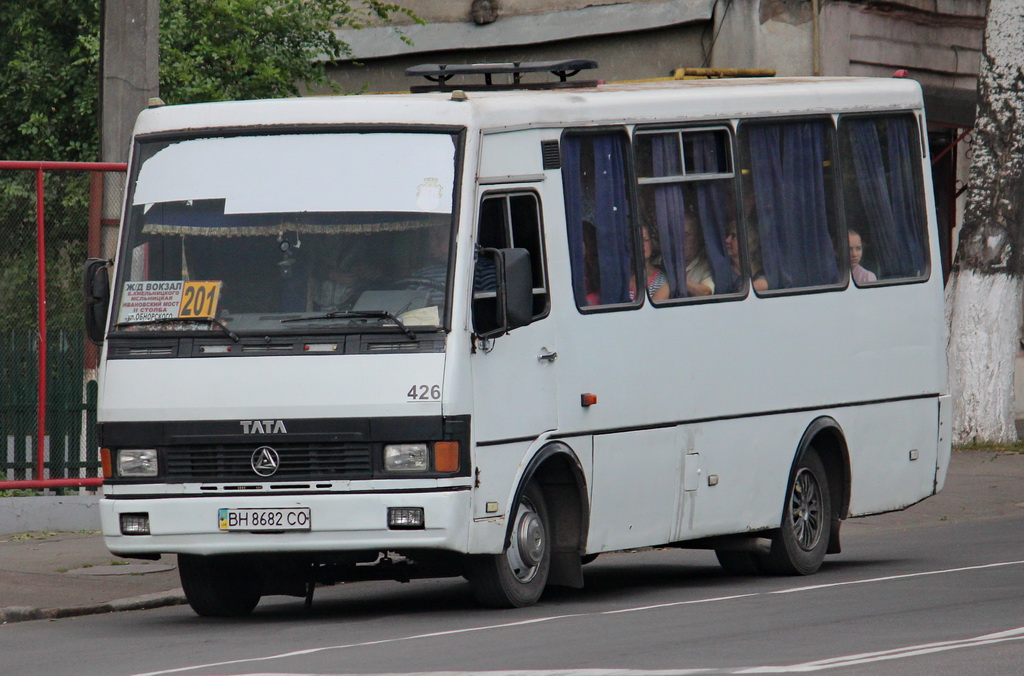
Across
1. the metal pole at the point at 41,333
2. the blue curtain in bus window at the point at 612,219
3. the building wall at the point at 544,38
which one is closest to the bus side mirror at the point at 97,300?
Answer: the blue curtain in bus window at the point at 612,219

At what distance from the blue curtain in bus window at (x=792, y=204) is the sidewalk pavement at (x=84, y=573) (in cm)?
419

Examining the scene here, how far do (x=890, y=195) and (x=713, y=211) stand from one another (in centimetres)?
196

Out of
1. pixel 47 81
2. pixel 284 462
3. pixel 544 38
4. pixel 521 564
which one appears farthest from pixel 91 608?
pixel 544 38

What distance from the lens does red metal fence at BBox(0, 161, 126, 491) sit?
14.2 metres

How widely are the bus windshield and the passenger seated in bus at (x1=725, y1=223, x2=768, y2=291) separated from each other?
2446 millimetres

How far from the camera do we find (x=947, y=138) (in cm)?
2550

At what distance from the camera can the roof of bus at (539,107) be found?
33.4ft

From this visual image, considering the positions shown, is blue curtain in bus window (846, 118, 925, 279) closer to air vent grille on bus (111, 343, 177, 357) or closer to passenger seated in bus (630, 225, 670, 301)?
passenger seated in bus (630, 225, 670, 301)

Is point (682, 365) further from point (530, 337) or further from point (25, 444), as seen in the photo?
point (25, 444)

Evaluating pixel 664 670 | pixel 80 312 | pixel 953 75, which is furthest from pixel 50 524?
pixel 953 75

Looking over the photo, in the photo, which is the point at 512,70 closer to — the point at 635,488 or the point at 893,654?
the point at 635,488

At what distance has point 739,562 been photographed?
503 inches

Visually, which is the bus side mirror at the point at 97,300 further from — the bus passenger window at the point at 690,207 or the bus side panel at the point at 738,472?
the bus side panel at the point at 738,472

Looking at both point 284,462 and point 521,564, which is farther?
point 521,564
